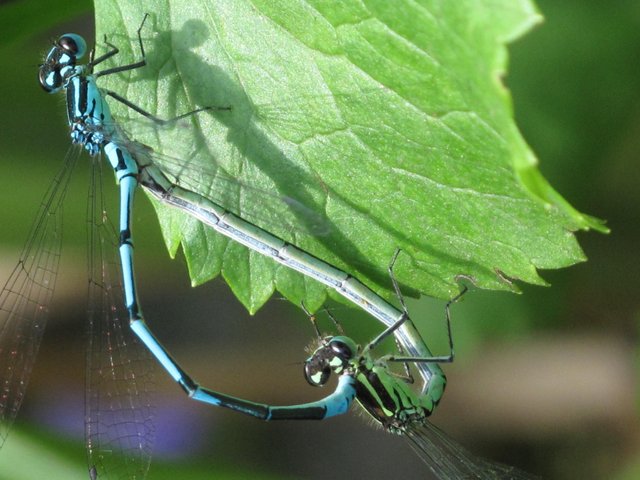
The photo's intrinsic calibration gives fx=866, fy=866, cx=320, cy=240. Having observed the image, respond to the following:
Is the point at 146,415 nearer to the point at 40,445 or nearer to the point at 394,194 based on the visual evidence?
the point at 40,445

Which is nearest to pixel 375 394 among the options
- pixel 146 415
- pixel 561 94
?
pixel 146 415

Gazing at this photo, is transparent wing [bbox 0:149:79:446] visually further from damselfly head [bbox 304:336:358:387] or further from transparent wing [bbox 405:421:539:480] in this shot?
transparent wing [bbox 405:421:539:480]

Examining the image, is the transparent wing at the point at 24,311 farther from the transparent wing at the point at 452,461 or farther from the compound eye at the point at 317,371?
the transparent wing at the point at 452,461

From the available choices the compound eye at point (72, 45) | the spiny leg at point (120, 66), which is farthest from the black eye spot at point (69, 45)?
the spiny leg at point (120, 66)

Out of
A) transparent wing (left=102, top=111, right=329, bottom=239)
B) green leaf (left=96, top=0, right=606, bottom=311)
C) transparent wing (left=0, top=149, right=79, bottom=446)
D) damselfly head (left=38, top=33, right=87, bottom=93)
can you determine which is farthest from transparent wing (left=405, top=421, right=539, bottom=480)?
damselfly head (left=38, top=33, right=87, bottom=93)

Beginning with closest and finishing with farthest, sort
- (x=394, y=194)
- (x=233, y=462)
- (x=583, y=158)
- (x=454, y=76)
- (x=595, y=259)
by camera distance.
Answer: (x=454, y=76) < (x=394, y=194) < (x=583, y=158) < (x=595, y=259) < (x=233, y=462)

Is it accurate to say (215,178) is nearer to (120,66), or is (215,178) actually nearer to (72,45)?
(120,66)
